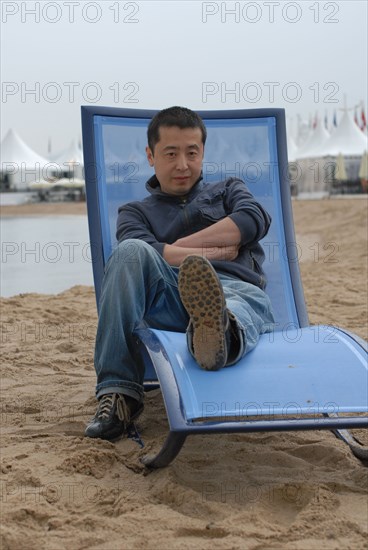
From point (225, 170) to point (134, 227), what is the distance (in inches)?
40.0

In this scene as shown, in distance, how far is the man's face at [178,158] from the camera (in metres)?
3.34

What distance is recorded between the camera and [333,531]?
2074 mm

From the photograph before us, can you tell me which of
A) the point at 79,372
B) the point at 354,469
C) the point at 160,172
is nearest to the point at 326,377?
the point at 354,469

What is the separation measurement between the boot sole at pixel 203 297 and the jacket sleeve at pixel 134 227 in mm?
762

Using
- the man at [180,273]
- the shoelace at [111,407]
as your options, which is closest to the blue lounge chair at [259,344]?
the man at [180,273]

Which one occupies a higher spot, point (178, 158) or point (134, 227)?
point (178, 158)

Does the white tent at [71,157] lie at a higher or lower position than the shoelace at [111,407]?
higher

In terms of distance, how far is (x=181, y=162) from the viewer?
3.38 m

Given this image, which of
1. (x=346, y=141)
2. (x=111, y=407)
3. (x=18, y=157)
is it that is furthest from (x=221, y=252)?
(x=18, y=157)

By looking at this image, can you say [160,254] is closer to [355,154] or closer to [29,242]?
[29,242]

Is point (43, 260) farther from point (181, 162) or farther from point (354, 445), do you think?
point (354, 445)

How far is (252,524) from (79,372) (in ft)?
7.00

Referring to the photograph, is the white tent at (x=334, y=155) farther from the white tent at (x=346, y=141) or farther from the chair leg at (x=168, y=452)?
the chair leg at (x=168, y=452)

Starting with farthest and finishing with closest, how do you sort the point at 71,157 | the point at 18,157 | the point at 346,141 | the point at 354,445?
the point at 71,157
the point at 18,157
the point at 346,141
the point at 354,445
